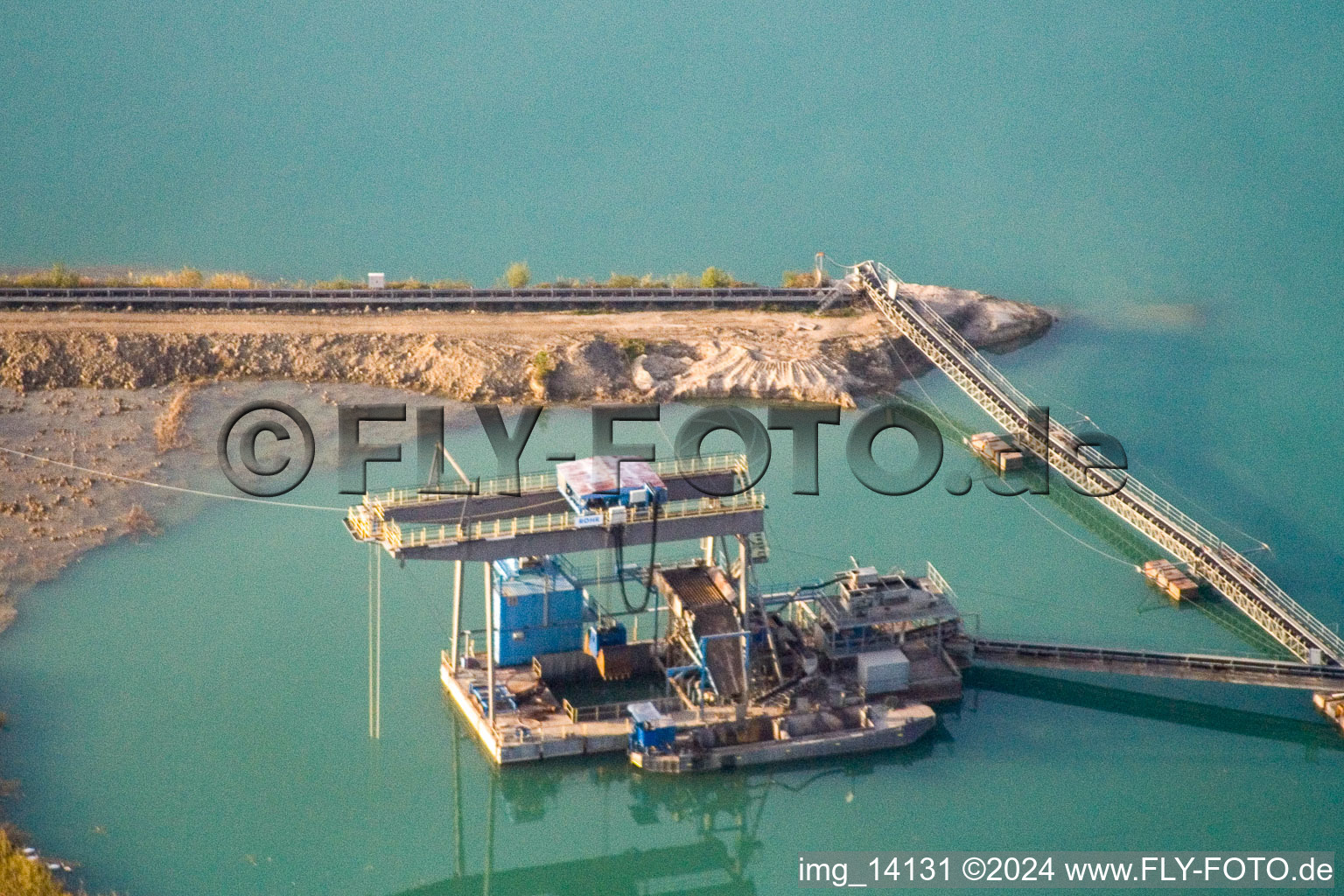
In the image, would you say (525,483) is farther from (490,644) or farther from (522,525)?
(490,644)

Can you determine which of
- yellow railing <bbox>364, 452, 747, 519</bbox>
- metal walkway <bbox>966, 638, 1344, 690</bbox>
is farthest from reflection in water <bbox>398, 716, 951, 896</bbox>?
yellow railing <bbox>364, 452, 747, 519</bbox>

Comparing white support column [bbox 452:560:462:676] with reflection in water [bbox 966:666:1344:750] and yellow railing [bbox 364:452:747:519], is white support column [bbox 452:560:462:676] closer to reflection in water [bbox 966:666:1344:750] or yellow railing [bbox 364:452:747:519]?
yellow railing [bbox 364:452:747:519]

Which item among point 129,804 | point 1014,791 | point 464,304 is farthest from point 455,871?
point 464,304

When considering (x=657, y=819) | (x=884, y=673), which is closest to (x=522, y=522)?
(x=657, y=819)

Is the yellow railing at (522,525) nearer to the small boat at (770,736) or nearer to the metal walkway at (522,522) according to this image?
the metal walkway at (522,522)

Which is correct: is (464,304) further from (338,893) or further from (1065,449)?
(338,893)

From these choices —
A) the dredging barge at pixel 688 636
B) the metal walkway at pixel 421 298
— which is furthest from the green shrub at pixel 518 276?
the dredging barge at pixel 688 636
